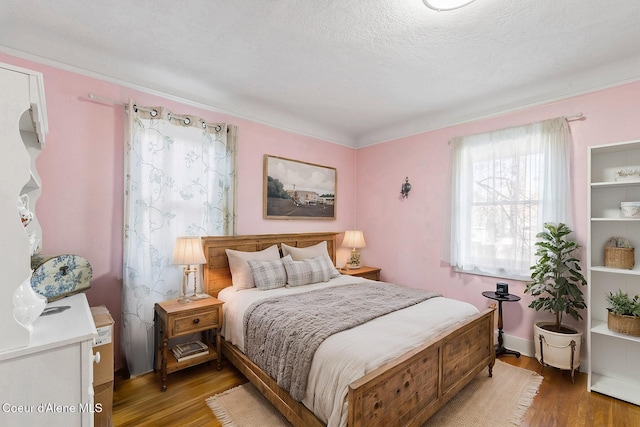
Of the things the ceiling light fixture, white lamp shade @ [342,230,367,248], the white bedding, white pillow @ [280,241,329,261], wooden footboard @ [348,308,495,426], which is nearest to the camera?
wooden footboard @ [348,308,495,426]

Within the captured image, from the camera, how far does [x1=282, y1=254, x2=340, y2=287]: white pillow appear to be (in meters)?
3.06

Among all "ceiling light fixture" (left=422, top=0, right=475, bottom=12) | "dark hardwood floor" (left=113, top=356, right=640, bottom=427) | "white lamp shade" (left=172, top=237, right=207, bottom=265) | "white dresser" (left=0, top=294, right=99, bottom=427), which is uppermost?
"ceiling light fixture" (left=422, top=0, right=475, bottom=12)

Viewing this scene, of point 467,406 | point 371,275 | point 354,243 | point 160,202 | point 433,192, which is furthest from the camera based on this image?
point 354,243

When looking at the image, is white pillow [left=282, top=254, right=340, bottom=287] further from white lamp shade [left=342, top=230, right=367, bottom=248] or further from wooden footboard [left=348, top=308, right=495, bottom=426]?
wooden footboard [left=348, top=308, right=495, bottom=426]

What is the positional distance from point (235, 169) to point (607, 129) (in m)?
3.51

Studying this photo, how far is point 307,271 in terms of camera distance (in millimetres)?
3152

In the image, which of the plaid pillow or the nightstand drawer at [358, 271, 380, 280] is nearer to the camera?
the plaid pillow

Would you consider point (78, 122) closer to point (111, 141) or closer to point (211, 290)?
point (111, 141)

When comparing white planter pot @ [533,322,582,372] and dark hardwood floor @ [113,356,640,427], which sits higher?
white planter pot @ [533,322,582,372]

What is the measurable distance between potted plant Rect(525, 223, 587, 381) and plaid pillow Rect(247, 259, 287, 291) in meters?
2.36

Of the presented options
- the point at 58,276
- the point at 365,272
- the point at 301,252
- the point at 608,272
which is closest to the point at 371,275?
the point at 365,272

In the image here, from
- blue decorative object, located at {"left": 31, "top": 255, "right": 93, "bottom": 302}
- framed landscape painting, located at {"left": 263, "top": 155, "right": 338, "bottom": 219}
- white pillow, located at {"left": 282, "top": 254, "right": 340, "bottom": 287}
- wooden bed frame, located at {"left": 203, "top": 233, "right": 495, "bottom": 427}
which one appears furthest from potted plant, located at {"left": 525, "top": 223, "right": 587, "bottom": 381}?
blue decorative object, located at {"left": 31, "top": 255, "right": 93, "bottom": 302}

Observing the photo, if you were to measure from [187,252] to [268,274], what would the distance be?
79cm

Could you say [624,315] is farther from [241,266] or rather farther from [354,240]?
[241,266]
